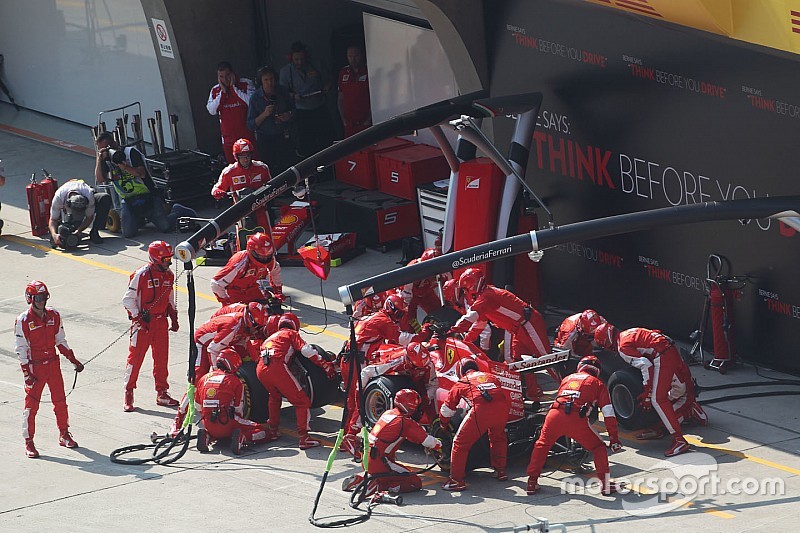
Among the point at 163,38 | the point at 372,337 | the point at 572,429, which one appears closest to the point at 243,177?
the point at 372,337

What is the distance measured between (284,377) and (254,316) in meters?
0.94

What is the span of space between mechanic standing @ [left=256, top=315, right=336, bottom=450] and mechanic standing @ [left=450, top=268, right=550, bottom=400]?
173 centimetres

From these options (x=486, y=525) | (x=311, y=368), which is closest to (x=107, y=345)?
(x=311, y=368)

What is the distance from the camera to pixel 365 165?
2212 cm

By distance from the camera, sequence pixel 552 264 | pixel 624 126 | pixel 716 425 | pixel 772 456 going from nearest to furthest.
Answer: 1. pixel 772 456
2. pixel 716 425
3. pixel 624 126
4. pixel 552 264

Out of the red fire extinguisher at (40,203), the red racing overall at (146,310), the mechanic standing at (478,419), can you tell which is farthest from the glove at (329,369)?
the red fire extinguisher at (40,203)

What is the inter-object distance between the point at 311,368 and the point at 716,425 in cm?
414

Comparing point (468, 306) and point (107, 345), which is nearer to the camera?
point (468, 306)

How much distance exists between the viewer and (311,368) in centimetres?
1520

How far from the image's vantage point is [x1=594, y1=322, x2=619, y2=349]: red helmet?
14.9 metres

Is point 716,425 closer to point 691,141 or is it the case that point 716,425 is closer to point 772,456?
point 772,456

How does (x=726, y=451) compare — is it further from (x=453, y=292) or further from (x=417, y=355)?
(x=453, y=292)

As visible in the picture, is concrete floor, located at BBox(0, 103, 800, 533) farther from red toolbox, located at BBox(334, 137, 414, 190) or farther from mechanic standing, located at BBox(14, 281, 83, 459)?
red toolbox, located at BBox(334, 137, 414, 190)

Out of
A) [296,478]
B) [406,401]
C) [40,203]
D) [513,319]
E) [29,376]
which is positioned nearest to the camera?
[406,401]
